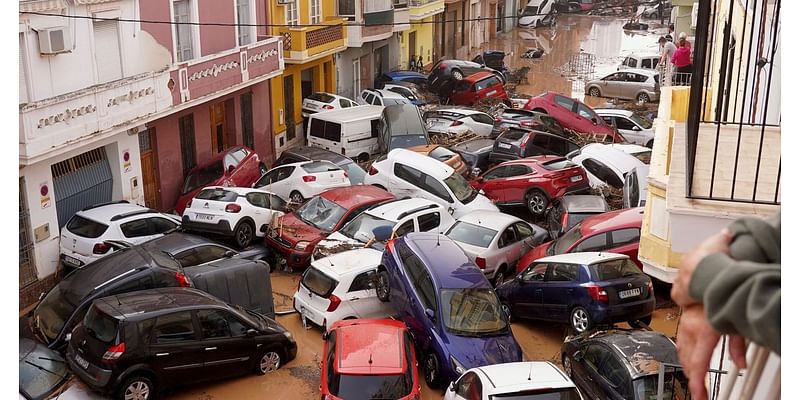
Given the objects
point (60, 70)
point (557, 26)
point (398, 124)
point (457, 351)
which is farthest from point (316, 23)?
point (557, 26)

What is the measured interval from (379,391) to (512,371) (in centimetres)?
167

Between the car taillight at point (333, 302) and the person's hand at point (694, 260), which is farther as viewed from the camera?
the car taillight at point (333, 302)

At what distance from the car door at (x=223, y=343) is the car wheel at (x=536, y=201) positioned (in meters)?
9.10

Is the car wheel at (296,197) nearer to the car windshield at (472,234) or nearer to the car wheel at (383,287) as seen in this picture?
the car windshield at (472,234)

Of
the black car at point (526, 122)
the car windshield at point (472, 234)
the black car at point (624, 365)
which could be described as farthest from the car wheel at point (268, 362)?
the black car at point (526, 122)

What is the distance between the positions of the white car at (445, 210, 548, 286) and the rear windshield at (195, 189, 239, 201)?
15.3 feet

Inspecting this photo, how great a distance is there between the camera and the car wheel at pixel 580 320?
42.1 ft

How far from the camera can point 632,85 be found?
109 ft

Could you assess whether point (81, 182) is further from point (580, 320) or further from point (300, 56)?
point (580, 320)

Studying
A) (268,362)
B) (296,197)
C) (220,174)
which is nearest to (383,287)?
(268,362)

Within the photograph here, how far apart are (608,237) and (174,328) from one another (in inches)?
305

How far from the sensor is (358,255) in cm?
1406

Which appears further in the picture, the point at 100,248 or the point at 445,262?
the point at 100,248

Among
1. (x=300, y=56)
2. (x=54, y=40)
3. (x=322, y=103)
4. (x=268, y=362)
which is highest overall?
(x=54, y=40)
